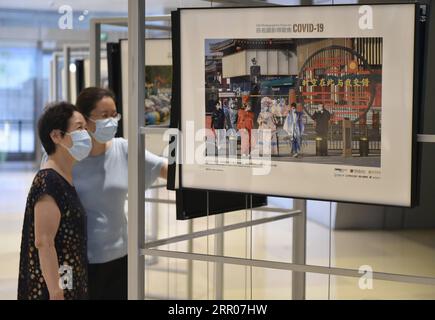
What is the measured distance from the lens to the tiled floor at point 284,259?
249 centimetres

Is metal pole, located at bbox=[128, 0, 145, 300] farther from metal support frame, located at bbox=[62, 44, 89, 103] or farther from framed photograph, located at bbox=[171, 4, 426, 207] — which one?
metal support frame, located at bbox=[62, 44, 89, 103]


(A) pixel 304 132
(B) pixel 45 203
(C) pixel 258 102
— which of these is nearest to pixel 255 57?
(C) pixel 258 102

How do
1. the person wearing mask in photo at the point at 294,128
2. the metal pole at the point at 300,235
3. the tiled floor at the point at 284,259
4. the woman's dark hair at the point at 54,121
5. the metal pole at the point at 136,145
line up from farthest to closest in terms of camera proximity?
1. the metal pole at the point at 300,235
2. the woman's dark hair at the point at 54,121
3. the tiled floor at the point at 284,259
4. the metal pole at the point at 136,145
5. the person wearing mask in photo at the point at 294,128

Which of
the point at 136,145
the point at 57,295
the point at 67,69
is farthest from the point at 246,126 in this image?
the point at 67,69

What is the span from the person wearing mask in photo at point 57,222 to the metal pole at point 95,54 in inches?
28.0

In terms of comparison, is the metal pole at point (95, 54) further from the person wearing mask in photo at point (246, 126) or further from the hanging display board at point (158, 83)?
the person wearing mask in photo at point (246, 126)

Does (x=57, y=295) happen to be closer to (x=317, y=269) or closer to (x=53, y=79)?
(x=317, y=269)

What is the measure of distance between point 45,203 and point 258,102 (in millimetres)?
1344

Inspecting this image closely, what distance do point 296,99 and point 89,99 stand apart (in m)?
1.57

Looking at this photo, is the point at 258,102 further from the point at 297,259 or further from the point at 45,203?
the point at 297,259

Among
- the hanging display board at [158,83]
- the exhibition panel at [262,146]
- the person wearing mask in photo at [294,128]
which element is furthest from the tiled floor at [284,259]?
the person wearing mask in photo at [294,128]

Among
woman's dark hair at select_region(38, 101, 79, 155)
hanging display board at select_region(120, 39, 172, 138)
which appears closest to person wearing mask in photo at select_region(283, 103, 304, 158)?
hanging display board at select_region(120, 39, 172, 138)

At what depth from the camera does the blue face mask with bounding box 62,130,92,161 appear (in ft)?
9.79

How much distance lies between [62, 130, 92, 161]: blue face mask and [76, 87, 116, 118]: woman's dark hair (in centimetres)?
15
